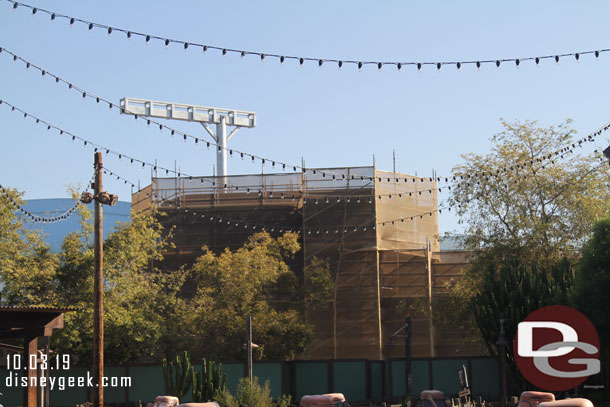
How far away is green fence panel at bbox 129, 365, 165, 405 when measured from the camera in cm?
3083

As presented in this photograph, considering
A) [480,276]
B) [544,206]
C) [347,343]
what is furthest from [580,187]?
[347,343]

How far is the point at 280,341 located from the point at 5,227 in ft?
39.9

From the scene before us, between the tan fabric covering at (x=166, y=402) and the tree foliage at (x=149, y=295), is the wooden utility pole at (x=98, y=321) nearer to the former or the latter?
the tan fabric covering at (x=166, y=402)

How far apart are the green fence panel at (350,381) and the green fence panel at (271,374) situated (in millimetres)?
2049

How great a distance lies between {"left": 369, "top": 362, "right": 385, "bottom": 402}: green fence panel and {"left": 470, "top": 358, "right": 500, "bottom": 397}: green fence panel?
11.0ft

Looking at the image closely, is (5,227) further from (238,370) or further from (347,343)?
(347,343)

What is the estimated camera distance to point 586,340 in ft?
84.9

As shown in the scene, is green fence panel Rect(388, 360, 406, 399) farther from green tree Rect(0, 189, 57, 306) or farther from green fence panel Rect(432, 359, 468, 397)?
green tree Rect(0, 189, 57, 306)

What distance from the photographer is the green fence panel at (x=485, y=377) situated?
103ft

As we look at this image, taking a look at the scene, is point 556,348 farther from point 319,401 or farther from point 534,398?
point 319,401

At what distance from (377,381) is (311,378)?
2490 mm

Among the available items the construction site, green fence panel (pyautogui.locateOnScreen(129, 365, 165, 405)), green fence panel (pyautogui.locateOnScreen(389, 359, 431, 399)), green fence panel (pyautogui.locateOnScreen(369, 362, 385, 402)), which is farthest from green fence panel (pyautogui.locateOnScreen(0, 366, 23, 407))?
the construction site

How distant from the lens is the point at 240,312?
36094 mm

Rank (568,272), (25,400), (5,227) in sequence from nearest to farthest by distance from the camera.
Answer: (25,400) < (568,272) < (5,227)
